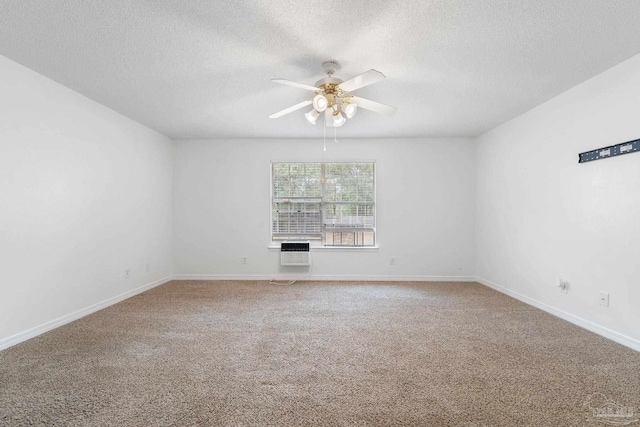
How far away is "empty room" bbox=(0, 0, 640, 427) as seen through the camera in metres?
1.87

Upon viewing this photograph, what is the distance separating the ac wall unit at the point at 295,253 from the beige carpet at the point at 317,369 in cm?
156

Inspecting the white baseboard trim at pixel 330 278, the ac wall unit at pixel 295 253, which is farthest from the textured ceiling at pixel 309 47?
the white baseboard trim at pixel 330 278

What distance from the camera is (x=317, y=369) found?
7.04ft

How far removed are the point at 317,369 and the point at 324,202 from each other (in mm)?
3345

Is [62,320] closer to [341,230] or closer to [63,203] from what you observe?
[63,203]

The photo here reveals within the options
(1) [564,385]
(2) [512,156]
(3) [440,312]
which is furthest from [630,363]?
(2) [512,156]

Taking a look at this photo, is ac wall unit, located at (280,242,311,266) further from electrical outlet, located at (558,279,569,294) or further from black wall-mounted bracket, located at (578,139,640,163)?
black wall-mounted bracket, located at (578,139,640,163)

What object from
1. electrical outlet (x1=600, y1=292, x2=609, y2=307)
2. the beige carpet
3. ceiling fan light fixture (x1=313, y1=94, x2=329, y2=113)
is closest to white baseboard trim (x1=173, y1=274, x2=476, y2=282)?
the beige carpet

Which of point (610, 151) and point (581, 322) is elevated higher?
point (610, 151)

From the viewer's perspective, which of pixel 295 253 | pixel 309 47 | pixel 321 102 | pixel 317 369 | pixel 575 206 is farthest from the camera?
pixel 295 253

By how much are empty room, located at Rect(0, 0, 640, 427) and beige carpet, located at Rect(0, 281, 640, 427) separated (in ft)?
0.06

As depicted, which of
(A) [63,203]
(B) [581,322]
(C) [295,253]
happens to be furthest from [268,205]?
(B) [581,322]

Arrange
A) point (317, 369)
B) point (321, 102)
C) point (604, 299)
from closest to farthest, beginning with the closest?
point (317, 369) → point (321, 102) → point (604, 299)

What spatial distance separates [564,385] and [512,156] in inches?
120
